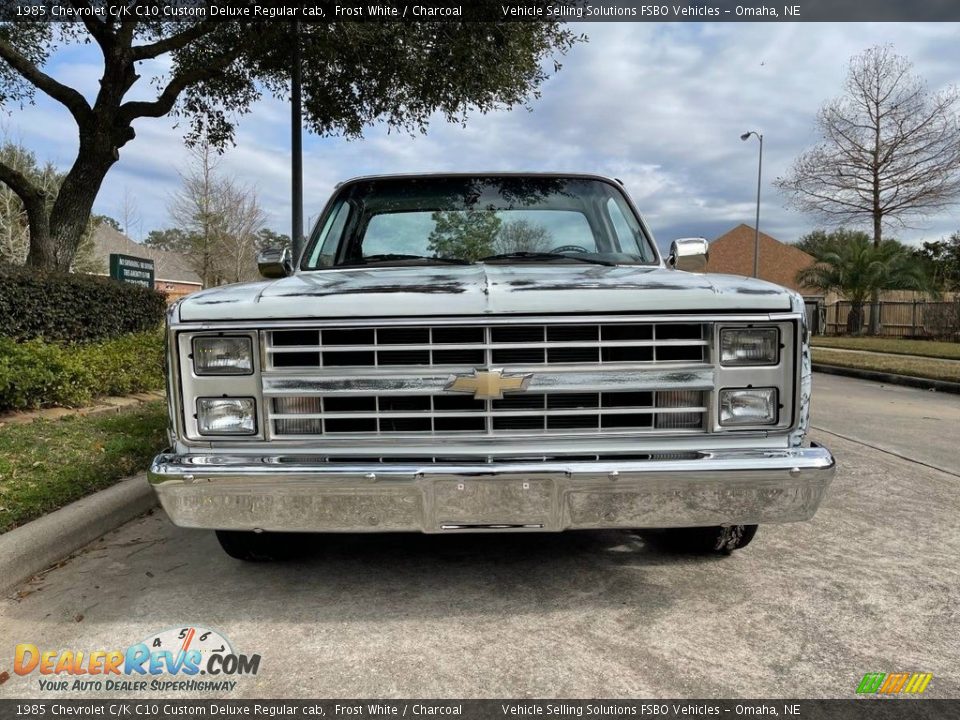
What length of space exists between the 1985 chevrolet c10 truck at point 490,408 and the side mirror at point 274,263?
3.77 ft

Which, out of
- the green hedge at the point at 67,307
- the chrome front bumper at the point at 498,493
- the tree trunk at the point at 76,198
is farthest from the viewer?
the tree trunk at the point at 76,198

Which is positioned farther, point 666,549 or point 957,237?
point 957,237

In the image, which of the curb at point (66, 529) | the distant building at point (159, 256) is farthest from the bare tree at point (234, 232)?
the curb at point (66, 529)

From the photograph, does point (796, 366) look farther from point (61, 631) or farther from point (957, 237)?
point (957, 237)

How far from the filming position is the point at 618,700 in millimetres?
2000

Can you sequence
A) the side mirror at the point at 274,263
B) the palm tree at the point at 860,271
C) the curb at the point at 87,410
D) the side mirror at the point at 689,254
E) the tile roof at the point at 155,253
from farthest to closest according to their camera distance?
the tile roof at the point at 155,253 → the palm tree at the point at 860,271 → the curb at the point at 87,410 → the side mirror at the point at 689,254 → the side mirror at the point at 274,263

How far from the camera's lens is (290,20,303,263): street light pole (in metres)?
9.23

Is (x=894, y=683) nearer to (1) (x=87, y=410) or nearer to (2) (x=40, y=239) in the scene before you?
(1) (x=87, y=410)

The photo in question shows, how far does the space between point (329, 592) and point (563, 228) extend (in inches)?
90.5

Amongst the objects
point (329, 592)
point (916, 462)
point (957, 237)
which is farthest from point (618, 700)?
point (957, 237)

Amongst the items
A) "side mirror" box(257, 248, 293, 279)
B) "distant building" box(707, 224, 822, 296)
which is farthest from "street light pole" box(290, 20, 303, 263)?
"distant building" box(707, 224, 822, 296)

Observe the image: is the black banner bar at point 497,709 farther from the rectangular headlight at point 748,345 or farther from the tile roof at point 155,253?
the tile roof at point 155,253

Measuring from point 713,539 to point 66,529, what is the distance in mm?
3059

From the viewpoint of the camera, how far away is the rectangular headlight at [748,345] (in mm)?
2439
